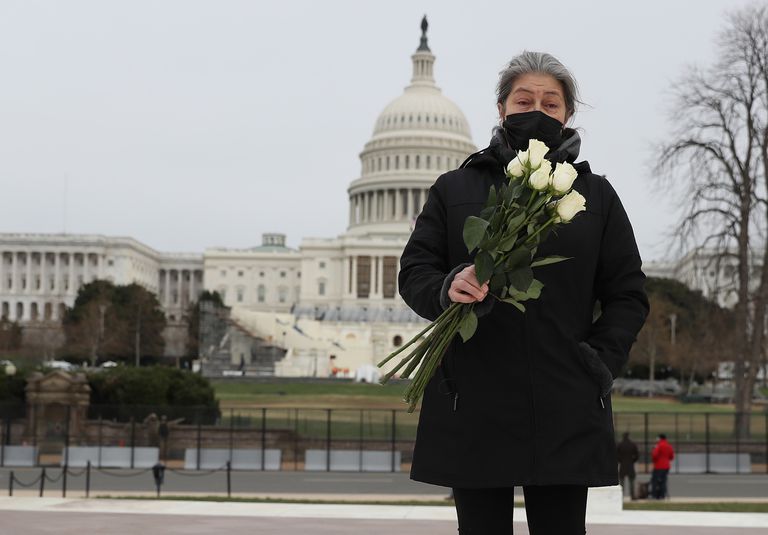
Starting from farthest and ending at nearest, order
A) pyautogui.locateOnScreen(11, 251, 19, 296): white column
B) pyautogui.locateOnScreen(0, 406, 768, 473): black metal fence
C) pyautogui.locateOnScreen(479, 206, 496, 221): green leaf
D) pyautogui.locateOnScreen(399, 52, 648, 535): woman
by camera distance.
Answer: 1. pyautogui.locateOnScreen(11, 251, 19, 296): white column
2. pyautogui.locateOnScreen(0, 406, 768, 473): black metal fence
3. pyautogui.locateOnScreen(399, 52, 648, 535): woman
4. pyautogui.locateOnScreen(479, 206, 496, 221): green leaf

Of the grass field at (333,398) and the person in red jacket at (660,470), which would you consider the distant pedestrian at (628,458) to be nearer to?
the person in red jacket at (660,470)

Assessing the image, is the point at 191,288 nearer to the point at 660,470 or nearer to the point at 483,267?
the point at 660,470

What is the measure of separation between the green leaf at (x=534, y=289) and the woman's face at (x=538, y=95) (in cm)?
77

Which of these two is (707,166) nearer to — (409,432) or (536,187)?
(409,432)

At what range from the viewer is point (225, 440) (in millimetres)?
32031

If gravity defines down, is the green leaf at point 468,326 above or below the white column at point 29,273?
below

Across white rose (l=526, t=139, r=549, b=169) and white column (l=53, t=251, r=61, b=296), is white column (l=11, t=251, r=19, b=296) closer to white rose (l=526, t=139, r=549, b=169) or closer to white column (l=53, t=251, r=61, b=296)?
white column (l=53, t=251, r=61, b=296)

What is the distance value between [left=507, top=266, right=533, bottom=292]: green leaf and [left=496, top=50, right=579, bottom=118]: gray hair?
855mm

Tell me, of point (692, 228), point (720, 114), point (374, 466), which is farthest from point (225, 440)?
point (720, 114)

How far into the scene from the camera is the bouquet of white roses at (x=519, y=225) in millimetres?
3281

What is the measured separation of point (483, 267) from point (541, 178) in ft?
1.03

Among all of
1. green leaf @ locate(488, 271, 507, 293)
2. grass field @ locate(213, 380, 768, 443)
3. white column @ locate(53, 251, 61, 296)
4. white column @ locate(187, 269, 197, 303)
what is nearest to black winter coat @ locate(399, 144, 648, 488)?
green leaf @ locate(488, 271, 507, 293)

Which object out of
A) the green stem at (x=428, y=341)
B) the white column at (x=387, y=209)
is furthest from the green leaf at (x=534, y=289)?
the white column at (x=387, y=209)

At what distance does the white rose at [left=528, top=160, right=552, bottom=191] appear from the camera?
327 cm
